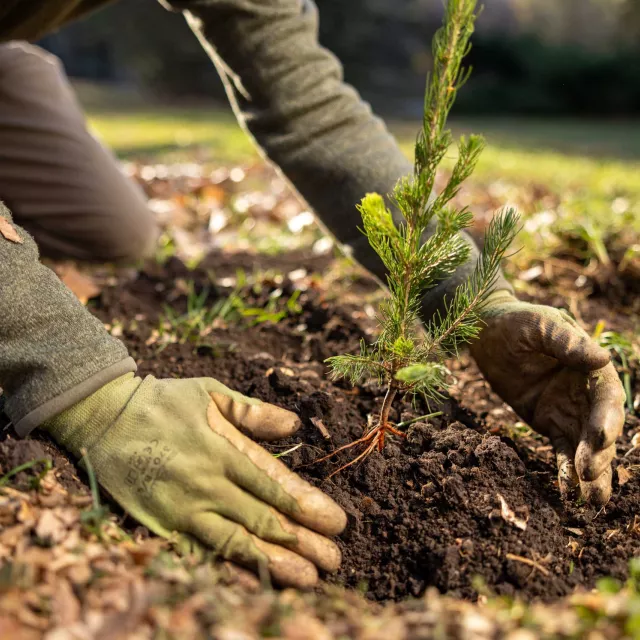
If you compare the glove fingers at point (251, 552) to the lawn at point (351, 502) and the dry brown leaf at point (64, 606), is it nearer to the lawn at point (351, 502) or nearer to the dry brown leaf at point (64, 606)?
the lawn at point (351, 502)

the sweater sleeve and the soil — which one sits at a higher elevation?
the sweater sleeve

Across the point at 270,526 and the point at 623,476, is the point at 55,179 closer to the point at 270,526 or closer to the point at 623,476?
the point at 270,526

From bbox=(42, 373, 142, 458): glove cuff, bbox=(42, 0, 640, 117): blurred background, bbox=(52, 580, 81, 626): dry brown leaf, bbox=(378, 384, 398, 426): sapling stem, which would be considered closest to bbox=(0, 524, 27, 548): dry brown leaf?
bbox=(52, 580, 81, 626): dry brown leaf

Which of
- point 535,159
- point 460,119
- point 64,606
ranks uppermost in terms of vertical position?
point 64,606

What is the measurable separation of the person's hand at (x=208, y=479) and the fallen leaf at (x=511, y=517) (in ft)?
1.14

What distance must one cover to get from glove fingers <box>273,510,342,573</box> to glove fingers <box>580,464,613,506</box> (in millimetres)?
580

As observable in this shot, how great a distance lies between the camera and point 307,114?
6.93 feet

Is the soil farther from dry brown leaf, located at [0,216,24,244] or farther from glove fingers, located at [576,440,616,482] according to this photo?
dry brown leaf, located at [0,216,24,244]

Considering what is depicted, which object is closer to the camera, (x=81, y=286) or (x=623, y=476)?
(x=623, y=476)

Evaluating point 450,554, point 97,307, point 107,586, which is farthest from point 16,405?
point 97,307

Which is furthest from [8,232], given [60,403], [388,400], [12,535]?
[388,400]

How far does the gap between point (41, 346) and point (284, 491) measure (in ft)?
2.02

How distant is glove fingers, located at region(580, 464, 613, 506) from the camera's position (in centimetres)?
152

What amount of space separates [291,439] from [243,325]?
0.83 meters
